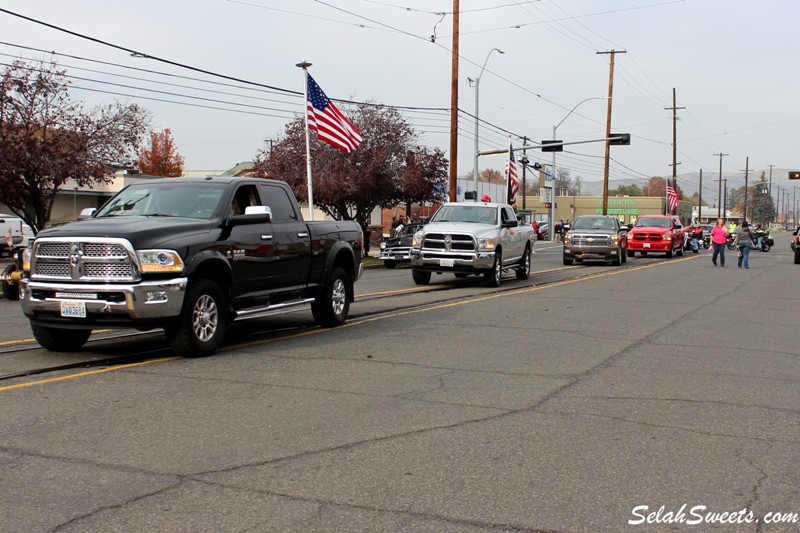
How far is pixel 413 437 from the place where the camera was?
6.18 m

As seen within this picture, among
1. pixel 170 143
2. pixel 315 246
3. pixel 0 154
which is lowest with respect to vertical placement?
pixel 315 246

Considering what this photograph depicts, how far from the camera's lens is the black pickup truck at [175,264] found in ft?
28.9

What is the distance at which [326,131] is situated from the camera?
2620 cm

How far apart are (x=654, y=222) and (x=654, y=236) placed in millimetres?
1675

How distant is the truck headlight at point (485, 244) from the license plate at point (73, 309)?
1276 cm

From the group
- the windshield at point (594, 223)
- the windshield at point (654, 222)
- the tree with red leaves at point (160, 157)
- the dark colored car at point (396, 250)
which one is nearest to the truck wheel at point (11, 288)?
the dark colored car at point (396, 250)

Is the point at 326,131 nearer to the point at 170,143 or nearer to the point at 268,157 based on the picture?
the point at 268,157

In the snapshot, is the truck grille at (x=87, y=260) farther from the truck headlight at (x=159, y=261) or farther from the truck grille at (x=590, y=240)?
the truck grille at (x=590, y=240)

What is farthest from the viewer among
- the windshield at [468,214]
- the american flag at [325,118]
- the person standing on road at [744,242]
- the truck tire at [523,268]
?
the person standing on road at [744,242]

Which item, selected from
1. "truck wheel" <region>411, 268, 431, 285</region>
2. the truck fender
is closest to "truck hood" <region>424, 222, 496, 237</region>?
"truck wheel" <region>411, 268, 431, 285</region>

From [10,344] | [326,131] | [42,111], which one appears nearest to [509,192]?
[326,131]

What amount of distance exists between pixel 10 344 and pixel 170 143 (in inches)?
2486

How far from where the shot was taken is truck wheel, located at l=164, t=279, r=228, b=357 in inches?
361

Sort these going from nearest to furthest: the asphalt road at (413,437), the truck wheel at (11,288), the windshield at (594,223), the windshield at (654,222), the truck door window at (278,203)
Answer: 1. the asphalt road at (413,437)
2. the truck door window at (278,203)
3. the truck wheel at (11,288)
4. the windshield at (594,223)
5. the windshield at (654,222)
